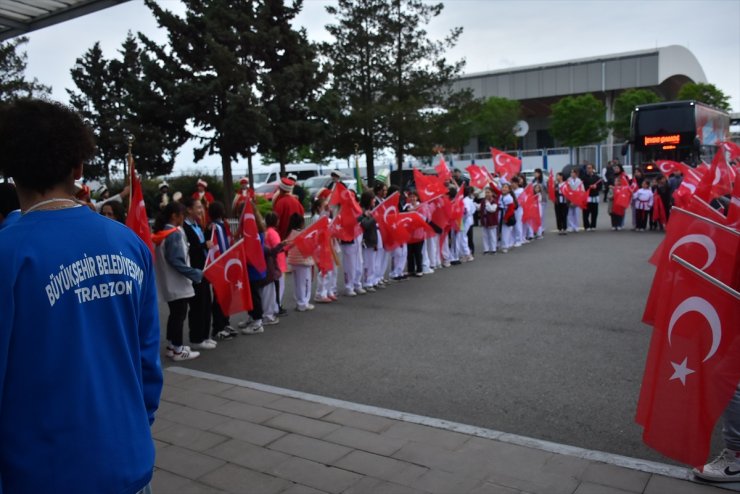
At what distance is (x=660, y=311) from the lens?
3924 mm

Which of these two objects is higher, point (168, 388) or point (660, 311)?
point (660, 311)

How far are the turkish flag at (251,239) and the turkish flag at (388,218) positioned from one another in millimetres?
3512

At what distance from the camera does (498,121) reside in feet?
178

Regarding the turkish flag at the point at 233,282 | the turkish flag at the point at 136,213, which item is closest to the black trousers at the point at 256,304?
the turkish flag at the point at 233,282

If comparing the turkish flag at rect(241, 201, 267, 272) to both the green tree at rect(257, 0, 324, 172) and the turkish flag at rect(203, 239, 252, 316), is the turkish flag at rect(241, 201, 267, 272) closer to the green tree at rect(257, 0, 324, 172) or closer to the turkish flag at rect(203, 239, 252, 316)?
the turkish flag at rect(203, 239, 252, 316)

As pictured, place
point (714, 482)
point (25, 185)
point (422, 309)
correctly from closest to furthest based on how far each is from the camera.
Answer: point (25, 185) < point (714, 482) < point (422, 309)

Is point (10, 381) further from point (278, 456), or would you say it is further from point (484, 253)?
point (484, 253)

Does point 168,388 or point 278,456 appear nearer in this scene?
point 278,456

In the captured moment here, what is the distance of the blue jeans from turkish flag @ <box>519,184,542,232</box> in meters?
14.1

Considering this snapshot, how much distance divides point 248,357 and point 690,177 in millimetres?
10719

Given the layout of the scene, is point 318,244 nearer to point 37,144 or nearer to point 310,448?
point 310,448

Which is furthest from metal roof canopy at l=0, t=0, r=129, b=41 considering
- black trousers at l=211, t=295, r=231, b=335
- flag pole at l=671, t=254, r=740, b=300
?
flag pole at l=671, t=254, r=740, b=300

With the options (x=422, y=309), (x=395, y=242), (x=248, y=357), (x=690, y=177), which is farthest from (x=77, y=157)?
(x=690, y=177)

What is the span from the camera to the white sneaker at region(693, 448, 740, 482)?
153 inches
